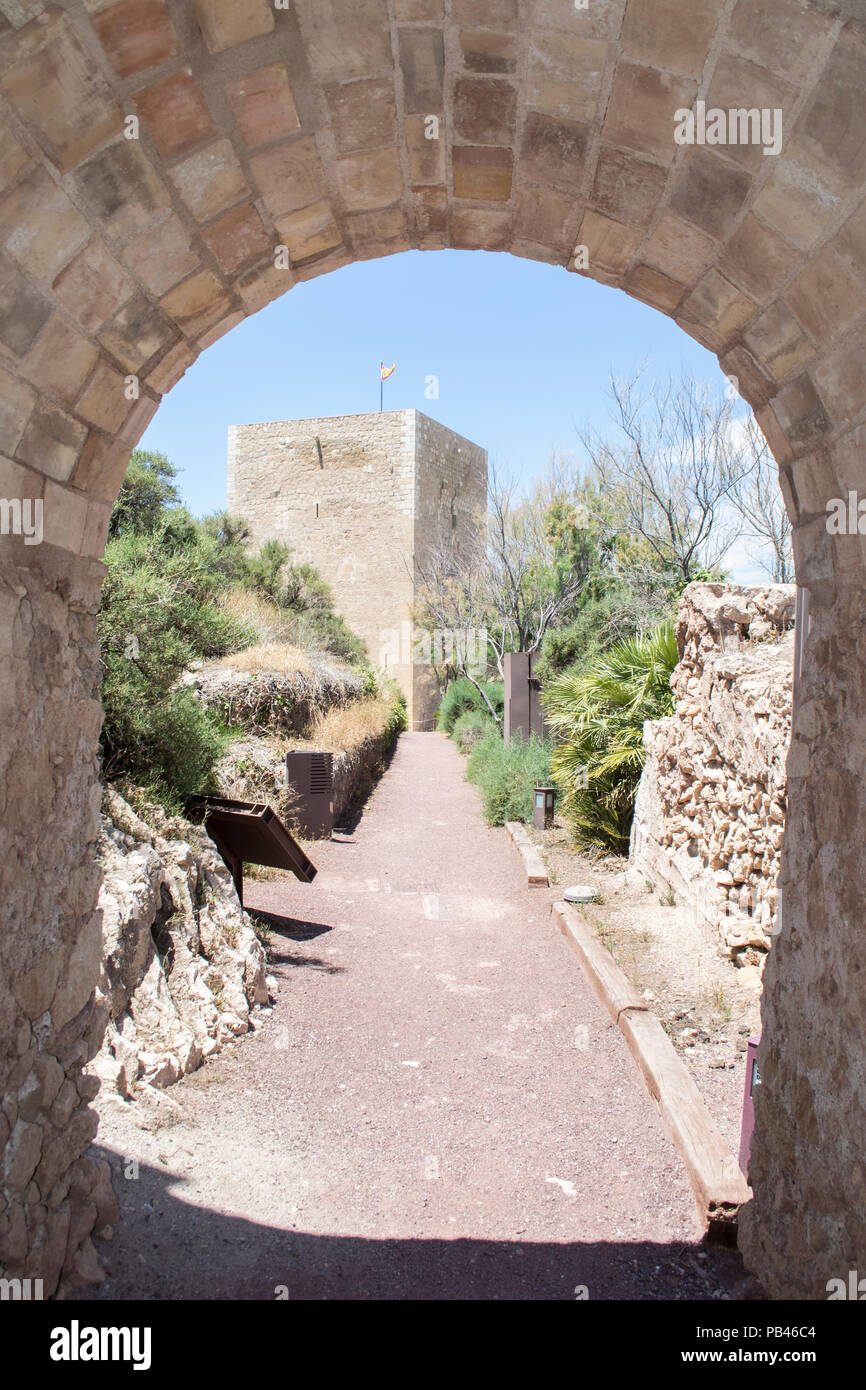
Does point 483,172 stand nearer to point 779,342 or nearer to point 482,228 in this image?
→ point 482,228

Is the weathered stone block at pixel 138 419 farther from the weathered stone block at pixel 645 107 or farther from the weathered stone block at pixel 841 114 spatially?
the weathered stone block at pixel 841 114

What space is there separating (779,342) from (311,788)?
8.25m

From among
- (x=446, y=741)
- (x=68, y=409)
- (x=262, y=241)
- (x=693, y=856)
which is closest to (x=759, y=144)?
(x=262, y=241)

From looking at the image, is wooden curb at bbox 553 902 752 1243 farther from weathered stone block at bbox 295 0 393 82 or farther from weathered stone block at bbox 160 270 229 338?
weathered stone block at bbox 295 0 393 82

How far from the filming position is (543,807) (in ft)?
34.5

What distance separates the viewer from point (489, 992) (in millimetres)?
5914

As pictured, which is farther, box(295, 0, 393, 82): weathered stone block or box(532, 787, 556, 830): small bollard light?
box(532, 787, 556, 830): small bollard light

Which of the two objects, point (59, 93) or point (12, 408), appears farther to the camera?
point (12, 408)

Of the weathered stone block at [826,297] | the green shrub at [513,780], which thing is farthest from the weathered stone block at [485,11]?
A: the green shrub at [513,780]

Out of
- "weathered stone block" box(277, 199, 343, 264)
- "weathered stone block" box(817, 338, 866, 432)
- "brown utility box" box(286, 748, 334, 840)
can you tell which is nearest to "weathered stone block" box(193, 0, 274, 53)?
"weathered stone block" box(277, 199, 343, 264)

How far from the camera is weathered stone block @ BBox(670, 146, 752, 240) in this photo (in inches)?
90.2

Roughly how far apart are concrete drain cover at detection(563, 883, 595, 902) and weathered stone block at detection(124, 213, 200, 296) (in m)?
6.22

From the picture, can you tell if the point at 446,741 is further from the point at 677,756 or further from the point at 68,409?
the point at 68,409

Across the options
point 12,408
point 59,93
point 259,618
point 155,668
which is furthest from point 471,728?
point 59,93
